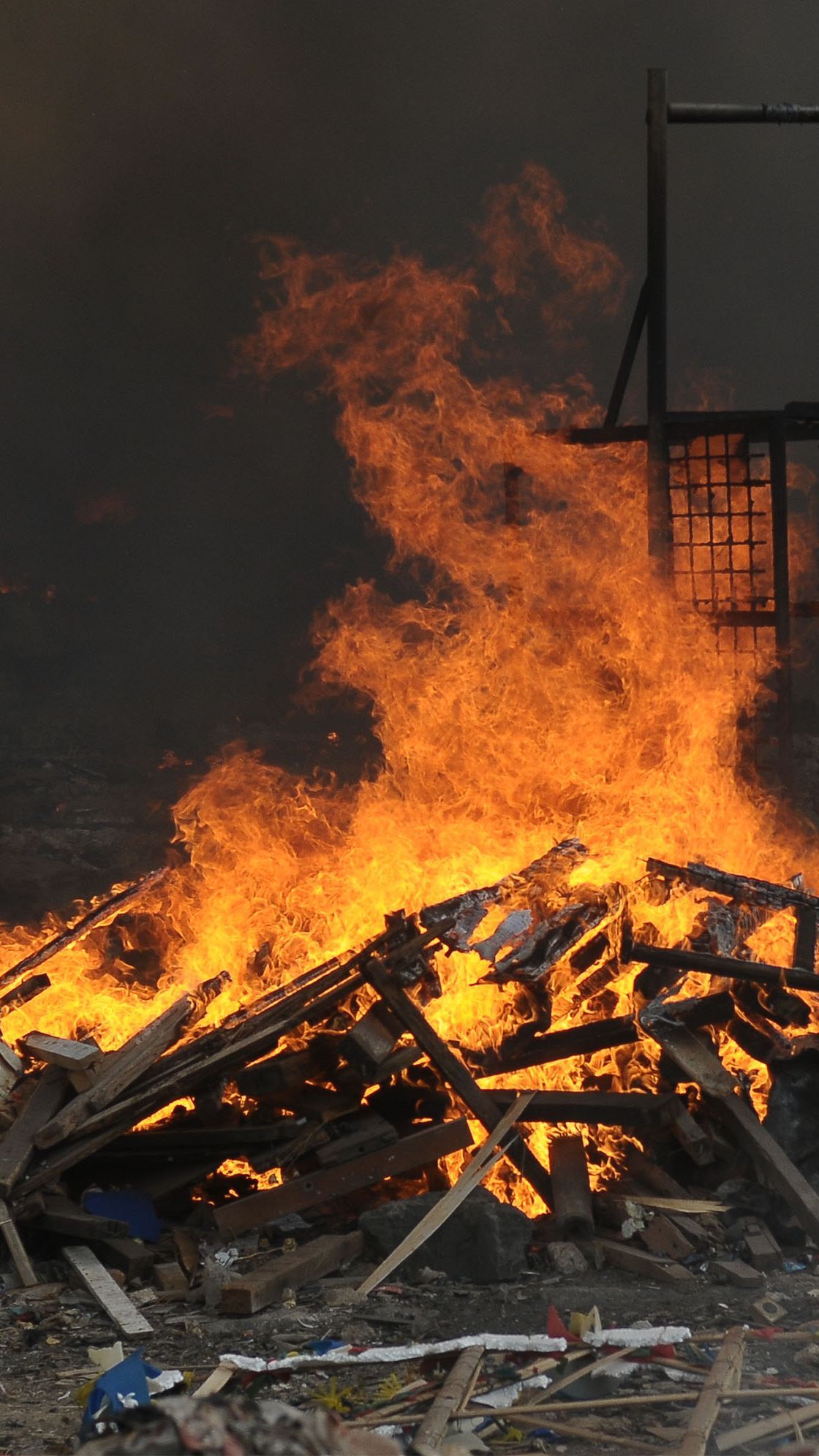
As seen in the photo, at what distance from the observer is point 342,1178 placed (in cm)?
600

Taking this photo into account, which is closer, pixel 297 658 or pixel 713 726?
pixel 713 726

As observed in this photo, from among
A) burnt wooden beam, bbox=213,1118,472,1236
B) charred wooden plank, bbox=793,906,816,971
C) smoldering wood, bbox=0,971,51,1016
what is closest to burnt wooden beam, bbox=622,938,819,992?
charred wooden plank, bbox=793,906,816,971

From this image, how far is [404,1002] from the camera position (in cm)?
643

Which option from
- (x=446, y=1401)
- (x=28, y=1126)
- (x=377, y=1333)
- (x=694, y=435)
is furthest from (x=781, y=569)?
(x=446, y=1401)

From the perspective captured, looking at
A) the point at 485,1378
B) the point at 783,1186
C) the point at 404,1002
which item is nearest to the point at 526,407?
the point at 404,1002

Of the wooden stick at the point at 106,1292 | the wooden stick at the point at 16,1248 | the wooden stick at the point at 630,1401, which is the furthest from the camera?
the wooden stick at the point at 16,1248

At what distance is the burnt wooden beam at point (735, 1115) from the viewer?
5664 millimetres

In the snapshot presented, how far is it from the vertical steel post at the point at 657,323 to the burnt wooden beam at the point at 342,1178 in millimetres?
5772

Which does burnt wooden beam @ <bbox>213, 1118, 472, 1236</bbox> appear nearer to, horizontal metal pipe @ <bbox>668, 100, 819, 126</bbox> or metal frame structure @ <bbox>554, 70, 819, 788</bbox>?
metal frame structure @ <bbox>554, 70, 819, 788</bbox>

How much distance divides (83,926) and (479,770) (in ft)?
9.72

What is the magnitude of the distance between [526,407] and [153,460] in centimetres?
724

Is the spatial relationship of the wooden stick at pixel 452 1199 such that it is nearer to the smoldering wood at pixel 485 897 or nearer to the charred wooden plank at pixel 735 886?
the smoldering wood at pixel 485 897

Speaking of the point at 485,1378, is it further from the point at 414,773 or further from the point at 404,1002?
the point at 414,773

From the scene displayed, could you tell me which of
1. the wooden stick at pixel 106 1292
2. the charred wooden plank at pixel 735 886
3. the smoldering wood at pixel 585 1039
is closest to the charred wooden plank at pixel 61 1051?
the wooden stick at pixel 106 1292
